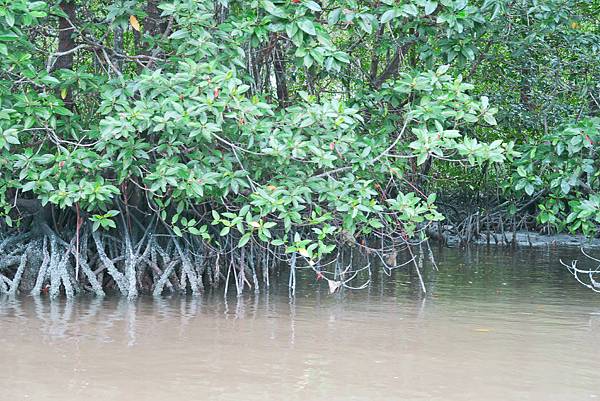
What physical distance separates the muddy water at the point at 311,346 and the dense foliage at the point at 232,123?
44 centimetres

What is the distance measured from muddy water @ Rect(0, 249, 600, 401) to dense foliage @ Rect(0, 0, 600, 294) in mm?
442

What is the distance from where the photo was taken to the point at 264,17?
17.6 feet

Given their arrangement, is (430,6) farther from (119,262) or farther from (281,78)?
(119,262)

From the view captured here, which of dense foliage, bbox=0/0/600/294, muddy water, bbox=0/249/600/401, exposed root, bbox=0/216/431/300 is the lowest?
muddy water, bbox=0/249/600/401

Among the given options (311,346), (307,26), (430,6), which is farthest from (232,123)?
(311,346)

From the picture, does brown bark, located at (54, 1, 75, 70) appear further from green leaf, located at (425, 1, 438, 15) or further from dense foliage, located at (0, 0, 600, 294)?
green leaf, located at (425, 1, 438, 15)

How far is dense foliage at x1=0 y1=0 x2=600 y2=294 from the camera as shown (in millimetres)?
5363

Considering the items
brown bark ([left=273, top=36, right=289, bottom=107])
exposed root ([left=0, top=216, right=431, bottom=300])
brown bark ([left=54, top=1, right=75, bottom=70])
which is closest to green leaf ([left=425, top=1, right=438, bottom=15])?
exposed root ([left=0, top=216, right=431, bottom=300])

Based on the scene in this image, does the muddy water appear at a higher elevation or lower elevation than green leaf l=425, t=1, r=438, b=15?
lower

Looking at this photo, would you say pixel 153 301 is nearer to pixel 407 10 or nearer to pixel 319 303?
pixel 319 303

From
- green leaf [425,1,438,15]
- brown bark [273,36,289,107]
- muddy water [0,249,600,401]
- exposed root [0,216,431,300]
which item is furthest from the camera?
brown bark [273,36,289,107]

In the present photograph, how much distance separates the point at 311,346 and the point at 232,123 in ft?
4.70

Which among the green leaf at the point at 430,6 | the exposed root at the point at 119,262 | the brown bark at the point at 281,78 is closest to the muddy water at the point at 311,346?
the exposed root at the point at 119,262

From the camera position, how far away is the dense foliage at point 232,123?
17.6 feet
